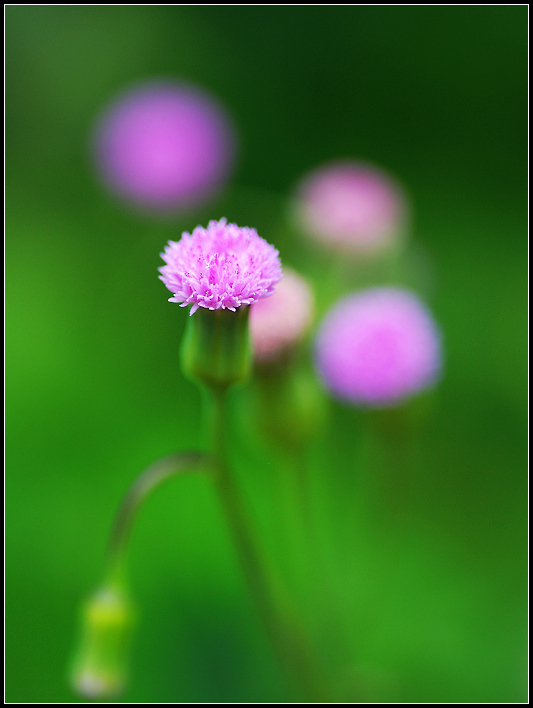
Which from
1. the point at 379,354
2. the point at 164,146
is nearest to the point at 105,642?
the point at 379,354

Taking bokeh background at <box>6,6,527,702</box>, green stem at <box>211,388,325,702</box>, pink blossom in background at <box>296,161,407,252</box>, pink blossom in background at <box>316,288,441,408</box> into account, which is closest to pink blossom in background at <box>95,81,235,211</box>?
bokeh background at <box>6,6,527,702</box>

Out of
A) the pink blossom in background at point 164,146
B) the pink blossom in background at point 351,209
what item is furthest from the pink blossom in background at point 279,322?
the pink blossom in background at point 164,146

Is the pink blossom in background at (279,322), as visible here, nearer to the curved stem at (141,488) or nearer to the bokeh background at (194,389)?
the curved stem at (141,488)

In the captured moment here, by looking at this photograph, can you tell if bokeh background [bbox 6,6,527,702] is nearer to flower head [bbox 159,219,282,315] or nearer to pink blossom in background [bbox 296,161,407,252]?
pink blossom in background [bbox 296,161,407,252]

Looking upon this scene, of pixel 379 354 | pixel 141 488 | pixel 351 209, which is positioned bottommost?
pixel 141 488

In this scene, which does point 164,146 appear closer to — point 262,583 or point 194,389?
point 194,389

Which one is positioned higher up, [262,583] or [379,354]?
[379,354]

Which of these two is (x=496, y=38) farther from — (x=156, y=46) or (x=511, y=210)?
(x=156, y=46)
